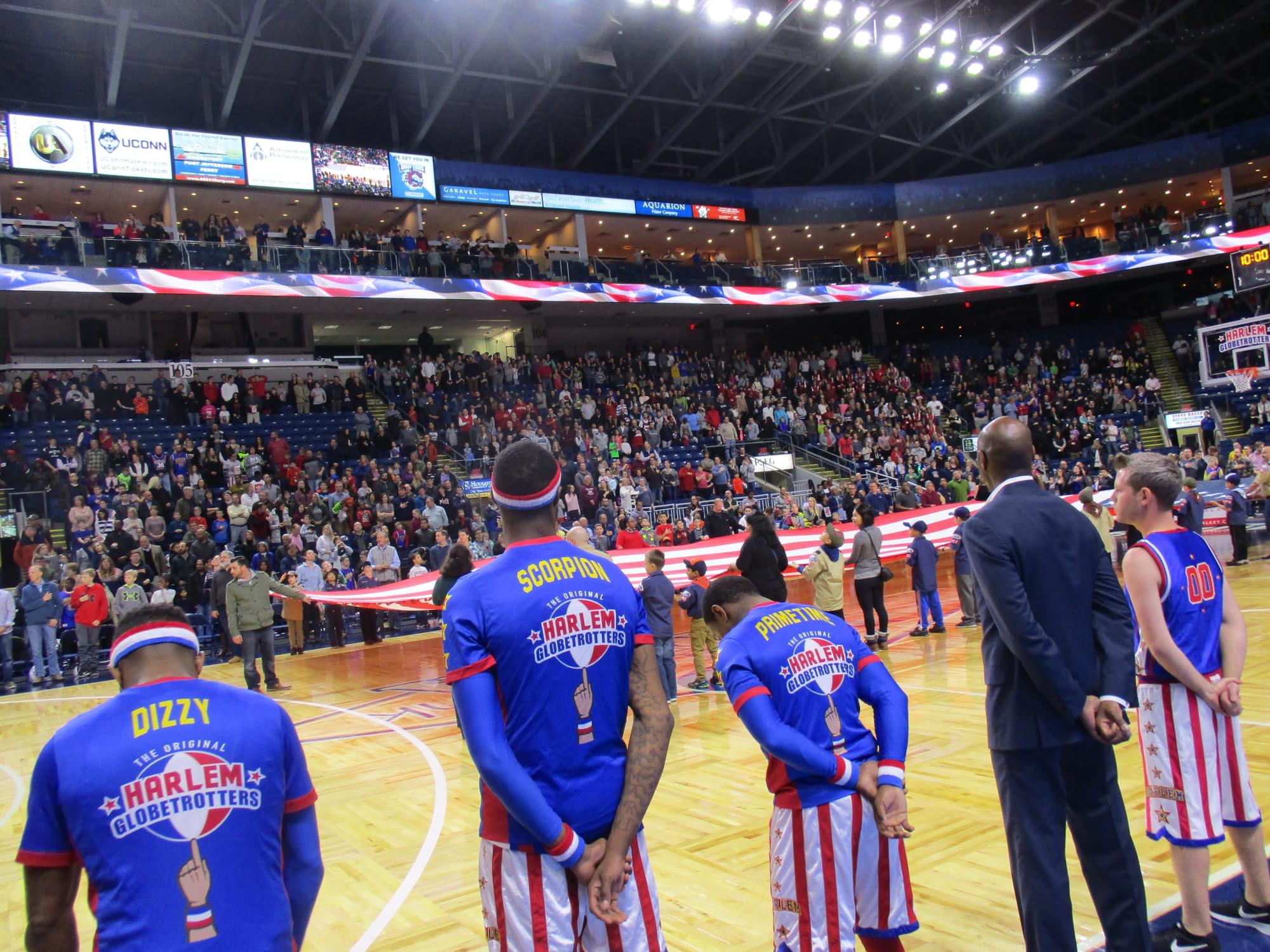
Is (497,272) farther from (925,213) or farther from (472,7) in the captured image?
(925,213)

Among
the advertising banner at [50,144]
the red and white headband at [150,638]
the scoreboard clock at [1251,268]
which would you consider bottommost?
the red and white headband at [150,638]

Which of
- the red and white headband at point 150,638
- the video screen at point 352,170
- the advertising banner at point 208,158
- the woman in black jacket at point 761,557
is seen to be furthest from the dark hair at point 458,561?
the video screen at point 352,170

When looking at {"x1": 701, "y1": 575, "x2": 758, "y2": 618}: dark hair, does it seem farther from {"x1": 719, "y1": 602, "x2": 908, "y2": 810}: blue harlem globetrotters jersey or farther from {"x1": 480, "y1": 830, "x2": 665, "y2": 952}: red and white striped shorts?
{"x1": 480, "y1": 830, "x2": 665, "y2": 952}: red and white striped shorts

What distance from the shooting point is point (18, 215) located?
24.2m

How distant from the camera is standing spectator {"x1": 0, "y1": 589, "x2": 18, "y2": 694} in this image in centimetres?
1357

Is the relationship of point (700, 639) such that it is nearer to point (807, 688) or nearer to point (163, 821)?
point (807, 688)

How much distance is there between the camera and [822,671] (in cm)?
285

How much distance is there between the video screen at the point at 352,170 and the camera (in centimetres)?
2623

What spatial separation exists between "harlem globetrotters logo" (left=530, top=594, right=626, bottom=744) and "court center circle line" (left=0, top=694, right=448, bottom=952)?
2482mm

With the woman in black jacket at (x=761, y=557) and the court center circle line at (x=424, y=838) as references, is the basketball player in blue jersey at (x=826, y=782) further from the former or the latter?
the woman in black jacket at (x=761, y=557)

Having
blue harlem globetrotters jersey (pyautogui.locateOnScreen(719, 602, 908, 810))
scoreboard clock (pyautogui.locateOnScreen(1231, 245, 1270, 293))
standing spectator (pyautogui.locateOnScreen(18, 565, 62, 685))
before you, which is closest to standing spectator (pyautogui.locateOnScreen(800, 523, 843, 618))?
blue harlem globetrotters jersey (pyautogui.locateOnScreen(719, 602, 908, 810))

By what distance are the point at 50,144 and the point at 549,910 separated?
2610cm

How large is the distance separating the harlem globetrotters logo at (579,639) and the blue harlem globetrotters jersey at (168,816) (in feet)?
2.15

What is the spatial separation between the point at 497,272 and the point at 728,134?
39.4 ft
